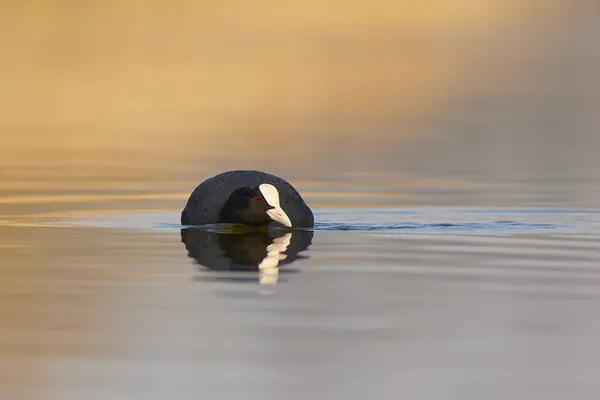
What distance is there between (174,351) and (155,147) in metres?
14.8

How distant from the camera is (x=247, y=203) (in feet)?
42.6

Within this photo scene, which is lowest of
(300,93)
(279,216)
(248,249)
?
(248,249)

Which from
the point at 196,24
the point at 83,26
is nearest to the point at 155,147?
the point at 83,26

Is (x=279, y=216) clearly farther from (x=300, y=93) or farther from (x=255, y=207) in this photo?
(x=300, y=93)

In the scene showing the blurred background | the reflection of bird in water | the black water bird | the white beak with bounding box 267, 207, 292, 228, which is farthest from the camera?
the blurred background

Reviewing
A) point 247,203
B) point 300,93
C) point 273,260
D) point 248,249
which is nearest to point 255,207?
point 247,203

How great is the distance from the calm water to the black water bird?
126 millimetres

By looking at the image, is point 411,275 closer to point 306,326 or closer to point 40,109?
point 306,326

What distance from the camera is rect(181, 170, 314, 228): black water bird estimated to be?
42.4ft

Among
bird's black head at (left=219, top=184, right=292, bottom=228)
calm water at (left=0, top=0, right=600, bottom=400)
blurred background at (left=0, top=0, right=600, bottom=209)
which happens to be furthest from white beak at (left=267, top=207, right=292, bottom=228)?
blurred background at (left=0, top=0, right=600, bottom=209)

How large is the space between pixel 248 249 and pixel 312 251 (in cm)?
53

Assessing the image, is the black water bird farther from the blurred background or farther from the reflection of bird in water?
the blurred background

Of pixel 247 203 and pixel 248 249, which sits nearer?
pixel 248 249

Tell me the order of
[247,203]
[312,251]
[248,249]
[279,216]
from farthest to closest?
[247,203] < [279,216] < [248,249] < [312,251]
